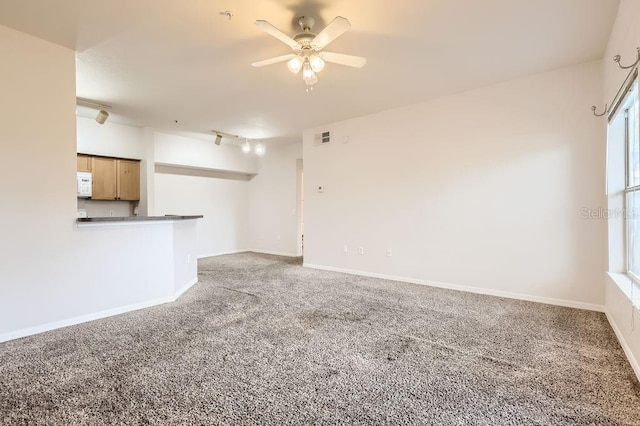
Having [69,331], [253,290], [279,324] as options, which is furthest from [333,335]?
[69,331]

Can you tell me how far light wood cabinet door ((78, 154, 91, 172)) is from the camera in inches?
205

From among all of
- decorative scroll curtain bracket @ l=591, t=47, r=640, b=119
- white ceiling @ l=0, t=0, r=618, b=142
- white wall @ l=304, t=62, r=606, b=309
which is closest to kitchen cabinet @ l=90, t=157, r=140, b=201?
white ceiling @ l=0, t=0, r=618, b=142

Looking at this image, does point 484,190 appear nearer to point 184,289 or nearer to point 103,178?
point 184,289

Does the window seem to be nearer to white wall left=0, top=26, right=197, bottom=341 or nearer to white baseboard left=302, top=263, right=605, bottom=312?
white baseboard left=302, top=263, right=605, bottom=312

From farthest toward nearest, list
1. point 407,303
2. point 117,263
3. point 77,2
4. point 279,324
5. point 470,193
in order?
point 470,193, point 407,303, point 117,263, point 279,324, point 77,2

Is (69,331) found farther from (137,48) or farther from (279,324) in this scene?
(137,48)

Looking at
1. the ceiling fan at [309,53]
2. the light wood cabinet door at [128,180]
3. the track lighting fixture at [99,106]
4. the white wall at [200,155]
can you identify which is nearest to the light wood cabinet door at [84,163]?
the light wood cabinet door at [128,180]

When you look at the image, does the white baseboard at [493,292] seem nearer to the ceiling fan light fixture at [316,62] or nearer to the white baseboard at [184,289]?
the white baseboard at [184,289]

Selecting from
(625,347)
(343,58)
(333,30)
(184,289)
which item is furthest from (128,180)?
(625,347)

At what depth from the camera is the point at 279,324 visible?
2.97 meters

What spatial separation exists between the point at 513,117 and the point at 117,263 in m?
4.99

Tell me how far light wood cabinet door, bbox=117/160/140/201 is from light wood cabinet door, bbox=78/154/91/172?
48cm

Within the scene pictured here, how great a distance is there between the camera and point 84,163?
5.27 m

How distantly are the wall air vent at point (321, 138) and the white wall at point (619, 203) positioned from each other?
3.81m
